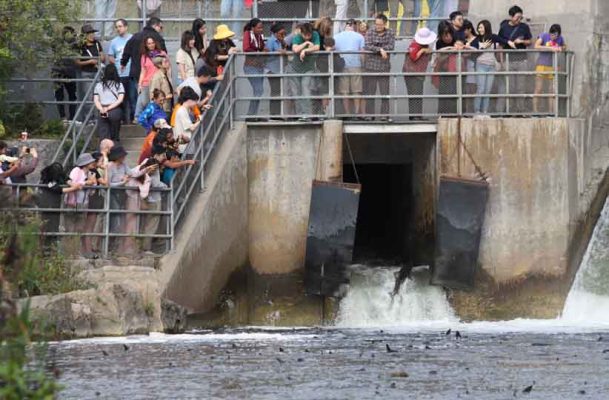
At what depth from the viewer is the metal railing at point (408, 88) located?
29250 mm

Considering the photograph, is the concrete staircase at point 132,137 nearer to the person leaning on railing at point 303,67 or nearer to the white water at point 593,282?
the person leaning on railing at point 303,67

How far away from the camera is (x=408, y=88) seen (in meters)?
29.4

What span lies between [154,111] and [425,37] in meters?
4.35

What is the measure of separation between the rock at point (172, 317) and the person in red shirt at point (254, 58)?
430 cm

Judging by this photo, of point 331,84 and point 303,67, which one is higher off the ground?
point 303,67

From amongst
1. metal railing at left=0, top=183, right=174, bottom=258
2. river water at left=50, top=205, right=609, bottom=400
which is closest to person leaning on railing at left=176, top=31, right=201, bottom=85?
metal railing at left=0, top=183, right=174, bottom=258

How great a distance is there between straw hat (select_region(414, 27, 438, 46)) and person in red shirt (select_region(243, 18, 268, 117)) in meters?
2.42

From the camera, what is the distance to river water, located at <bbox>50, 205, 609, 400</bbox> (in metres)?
19.4

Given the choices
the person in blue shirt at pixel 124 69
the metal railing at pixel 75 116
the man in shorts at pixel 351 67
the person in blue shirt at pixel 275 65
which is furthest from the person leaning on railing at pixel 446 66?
the metal railing at pixel 75 116

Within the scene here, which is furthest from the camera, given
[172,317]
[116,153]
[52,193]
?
[116,153]

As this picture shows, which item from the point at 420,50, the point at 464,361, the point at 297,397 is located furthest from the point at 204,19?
the point at 297,397

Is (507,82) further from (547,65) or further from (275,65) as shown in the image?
(275,65)

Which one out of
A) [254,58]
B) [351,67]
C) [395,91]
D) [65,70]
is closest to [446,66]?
[395,91]

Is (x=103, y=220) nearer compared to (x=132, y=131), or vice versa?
(x=103, y=220)
